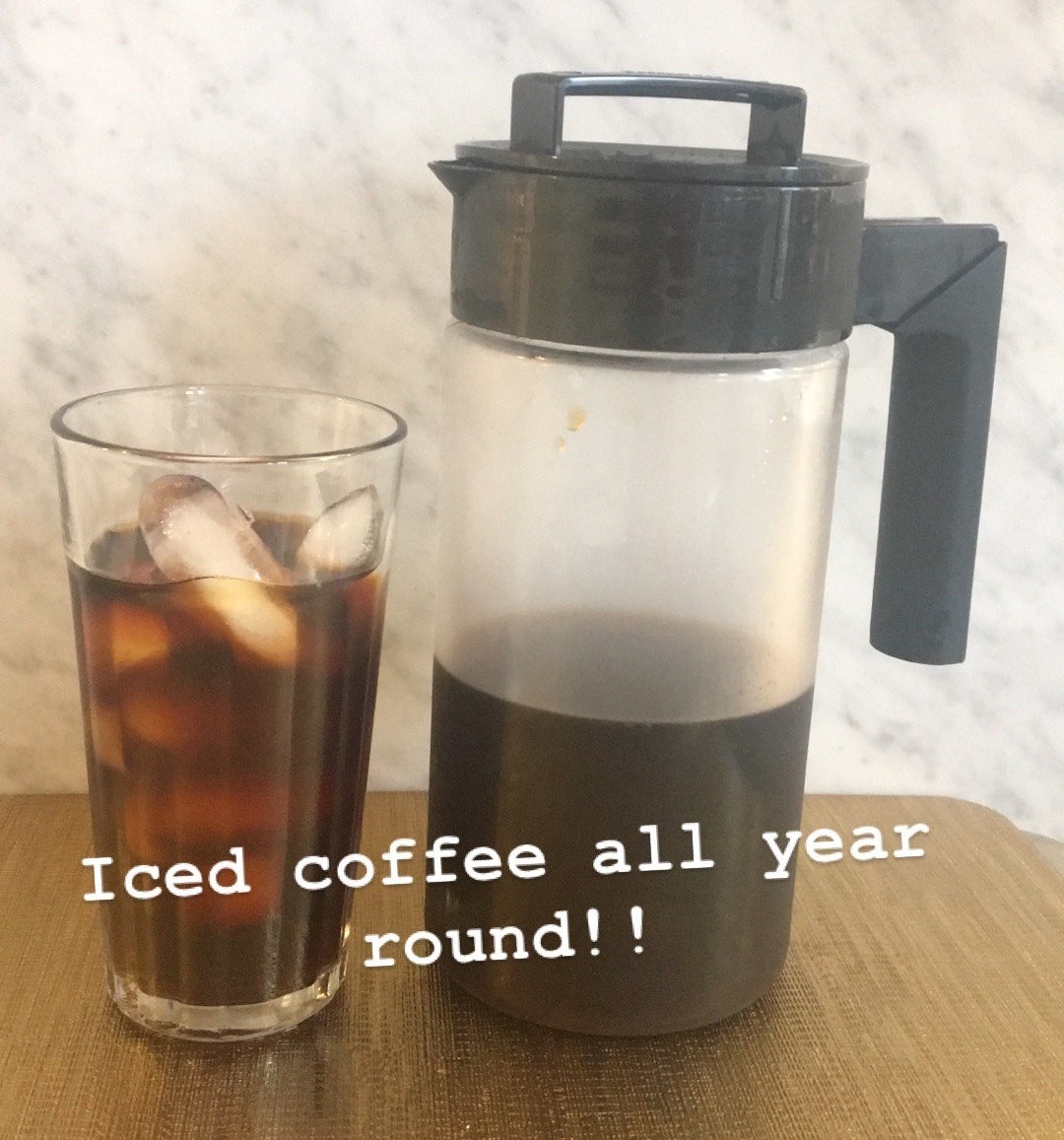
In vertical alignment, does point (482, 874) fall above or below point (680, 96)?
below

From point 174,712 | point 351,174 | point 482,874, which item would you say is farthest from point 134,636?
point 351,174

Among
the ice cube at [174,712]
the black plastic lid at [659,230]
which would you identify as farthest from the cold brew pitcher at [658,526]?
the ice cube at [174,712]

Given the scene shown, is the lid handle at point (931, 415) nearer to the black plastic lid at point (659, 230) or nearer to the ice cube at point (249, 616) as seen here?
the black plastic lid at point (659, 230)

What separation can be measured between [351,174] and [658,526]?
271mm

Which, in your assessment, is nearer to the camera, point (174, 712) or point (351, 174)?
point (174, 712)

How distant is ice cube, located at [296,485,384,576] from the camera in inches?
19.9

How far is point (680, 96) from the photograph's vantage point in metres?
0.48

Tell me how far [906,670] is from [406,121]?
1.43 feet

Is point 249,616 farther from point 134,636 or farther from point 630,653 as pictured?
point 630,653

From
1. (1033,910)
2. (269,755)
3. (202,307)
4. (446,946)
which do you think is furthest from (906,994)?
(202,307)

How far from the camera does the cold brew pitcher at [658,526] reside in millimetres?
473

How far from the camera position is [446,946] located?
573 millimetres

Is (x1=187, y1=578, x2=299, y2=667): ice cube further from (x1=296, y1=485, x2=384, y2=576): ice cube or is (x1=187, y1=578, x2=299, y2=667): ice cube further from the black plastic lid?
the black plastic lid

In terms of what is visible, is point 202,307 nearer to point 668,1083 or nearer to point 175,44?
point 175,44
